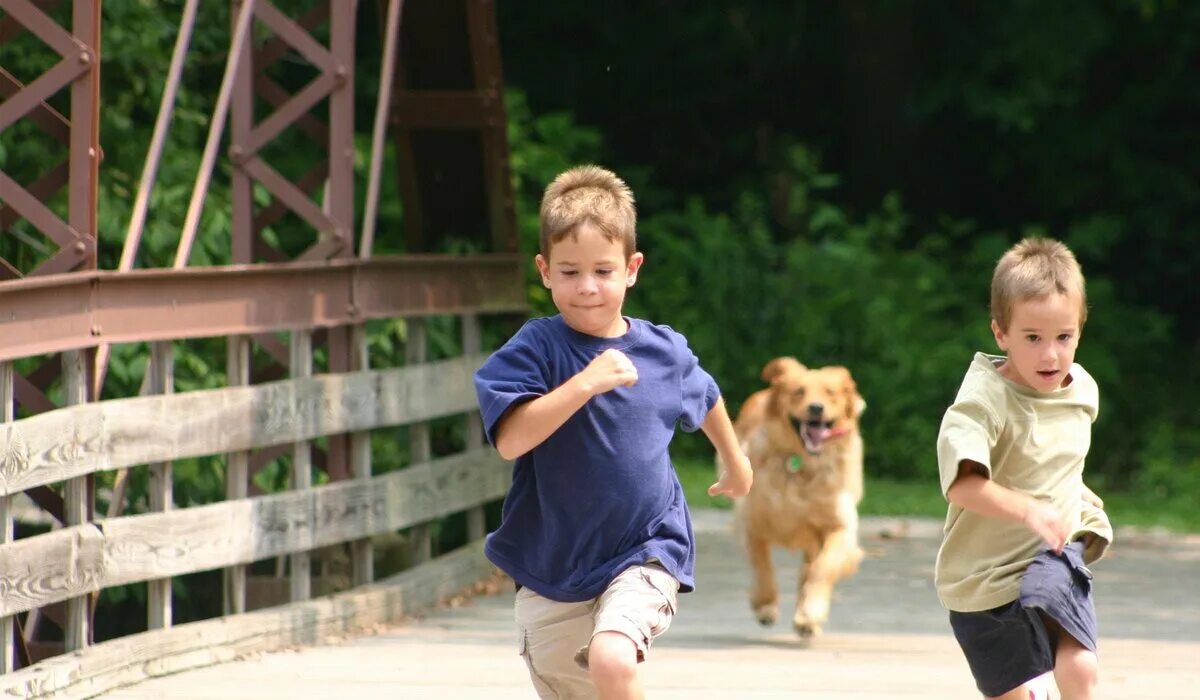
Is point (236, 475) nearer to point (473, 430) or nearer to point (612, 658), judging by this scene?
point (473, 430)

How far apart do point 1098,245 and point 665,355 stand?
15.5 m

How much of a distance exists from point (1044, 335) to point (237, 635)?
3.77 metres

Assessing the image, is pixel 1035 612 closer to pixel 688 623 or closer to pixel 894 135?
pixel 688 623

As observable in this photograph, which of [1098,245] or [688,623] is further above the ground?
[1098,245]

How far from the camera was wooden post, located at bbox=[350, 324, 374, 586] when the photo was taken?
872 centimetres

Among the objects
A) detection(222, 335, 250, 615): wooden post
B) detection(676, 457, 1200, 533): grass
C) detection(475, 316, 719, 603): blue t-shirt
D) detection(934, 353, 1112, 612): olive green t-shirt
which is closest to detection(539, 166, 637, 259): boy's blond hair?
detection(475, 316, 719, 603): blue t-shirt

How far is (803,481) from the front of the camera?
8938 mm

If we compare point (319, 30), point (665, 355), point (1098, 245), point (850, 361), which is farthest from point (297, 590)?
point (1098, 245)

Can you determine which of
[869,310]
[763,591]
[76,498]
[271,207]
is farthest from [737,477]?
[869,310]

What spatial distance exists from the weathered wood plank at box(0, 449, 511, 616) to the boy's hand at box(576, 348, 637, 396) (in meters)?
2.42

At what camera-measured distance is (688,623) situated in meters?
9.13

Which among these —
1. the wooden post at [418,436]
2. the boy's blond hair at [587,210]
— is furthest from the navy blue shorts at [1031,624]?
the wooden post at [418,436]

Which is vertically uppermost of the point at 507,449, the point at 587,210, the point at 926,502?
the point at 587,210

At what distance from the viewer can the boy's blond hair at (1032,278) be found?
15.3 feet
